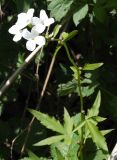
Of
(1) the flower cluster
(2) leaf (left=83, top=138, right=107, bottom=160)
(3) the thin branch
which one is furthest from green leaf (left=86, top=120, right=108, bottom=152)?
(3) the thin branch

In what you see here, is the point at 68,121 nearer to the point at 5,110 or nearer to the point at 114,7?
the point at 114,7

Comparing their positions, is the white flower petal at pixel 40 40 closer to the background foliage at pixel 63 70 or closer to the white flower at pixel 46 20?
the white flower at pixel 46 20

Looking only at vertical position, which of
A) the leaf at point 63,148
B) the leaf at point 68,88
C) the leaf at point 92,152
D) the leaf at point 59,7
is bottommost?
the leaf at point 92,152

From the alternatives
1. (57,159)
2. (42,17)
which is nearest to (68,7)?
(42,17)

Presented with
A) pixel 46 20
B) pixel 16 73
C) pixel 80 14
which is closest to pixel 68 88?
pixel 16 73

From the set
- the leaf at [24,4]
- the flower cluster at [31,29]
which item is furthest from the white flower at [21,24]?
the leaf at [24,4]

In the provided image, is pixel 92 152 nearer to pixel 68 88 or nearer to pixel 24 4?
pixel 68 88

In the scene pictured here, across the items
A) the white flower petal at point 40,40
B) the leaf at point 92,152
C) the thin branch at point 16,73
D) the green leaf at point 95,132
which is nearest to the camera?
the white flower petal at point 40,40

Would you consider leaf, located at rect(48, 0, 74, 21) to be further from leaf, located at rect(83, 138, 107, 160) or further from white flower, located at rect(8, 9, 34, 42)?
leaf, located at rect(83, 138, 107, 160)
